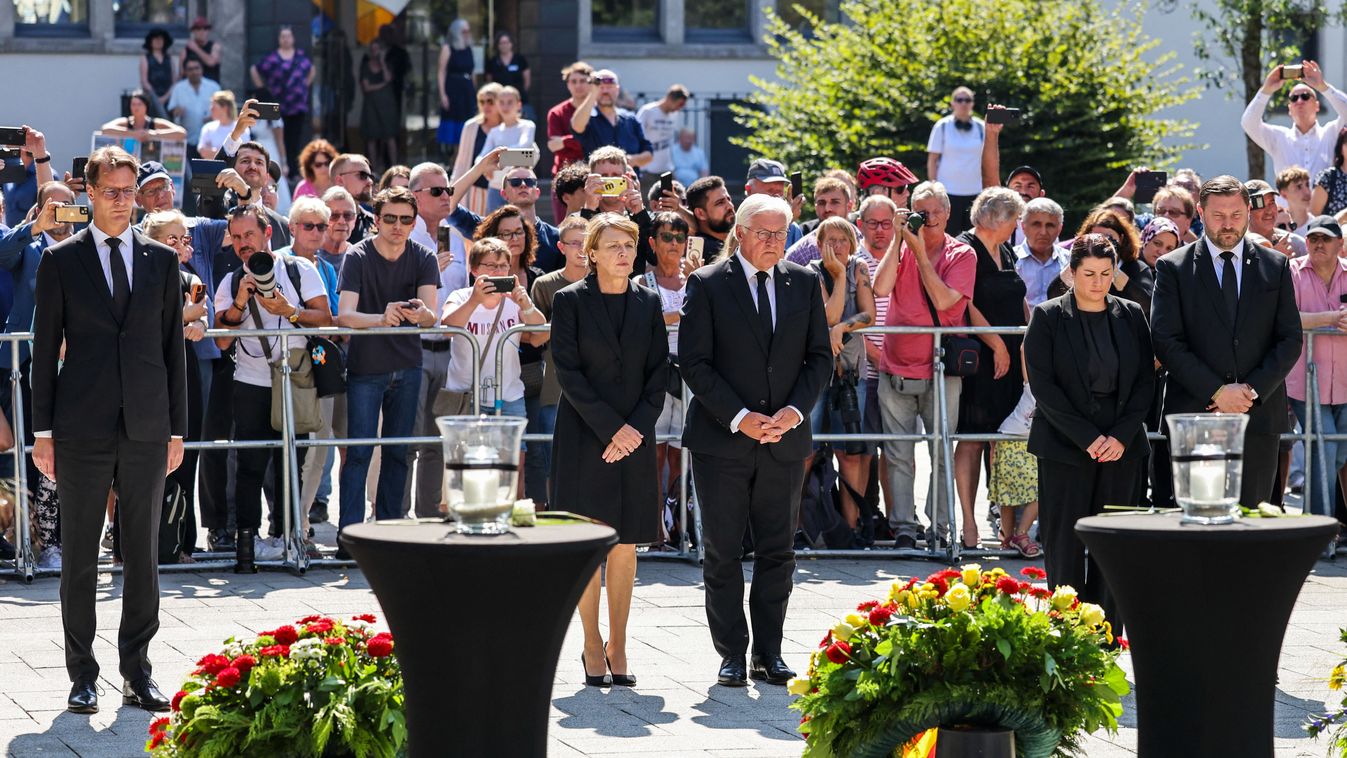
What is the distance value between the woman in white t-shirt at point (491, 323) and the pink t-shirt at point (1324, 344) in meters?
4.39

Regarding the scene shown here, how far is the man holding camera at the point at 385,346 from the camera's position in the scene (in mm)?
11125

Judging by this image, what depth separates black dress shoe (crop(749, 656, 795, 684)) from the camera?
27.8 feet

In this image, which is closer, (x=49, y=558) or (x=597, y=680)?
(x=597, y=680)

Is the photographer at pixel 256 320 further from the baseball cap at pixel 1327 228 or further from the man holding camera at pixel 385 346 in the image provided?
the baseball cap at pixel 1327 228

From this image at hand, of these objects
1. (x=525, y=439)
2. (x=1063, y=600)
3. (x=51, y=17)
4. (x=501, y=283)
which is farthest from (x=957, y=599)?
(x=51, y=17)

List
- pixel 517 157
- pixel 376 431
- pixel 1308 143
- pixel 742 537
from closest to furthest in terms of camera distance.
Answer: pixel 742 537, pixel 376 431, pixel 517 157, pixel 1308 143

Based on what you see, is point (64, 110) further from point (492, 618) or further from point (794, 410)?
point (492, 618)

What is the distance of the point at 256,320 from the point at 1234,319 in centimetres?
500

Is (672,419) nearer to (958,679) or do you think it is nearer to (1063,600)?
(1063,600)

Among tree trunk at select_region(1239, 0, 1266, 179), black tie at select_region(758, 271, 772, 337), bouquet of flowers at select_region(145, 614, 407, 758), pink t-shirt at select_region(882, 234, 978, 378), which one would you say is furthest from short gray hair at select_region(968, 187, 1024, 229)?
tree trunk at select_region(1239, 0, 1266, 179)

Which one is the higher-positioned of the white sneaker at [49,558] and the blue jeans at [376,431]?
the blue jeans at [376,431]

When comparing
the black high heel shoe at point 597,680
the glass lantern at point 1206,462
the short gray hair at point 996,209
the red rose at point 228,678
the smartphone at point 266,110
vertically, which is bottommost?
the black high heel shoe at point 597,680

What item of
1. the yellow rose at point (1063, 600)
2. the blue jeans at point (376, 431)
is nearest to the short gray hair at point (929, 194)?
the blue jeans at point (376, 431)

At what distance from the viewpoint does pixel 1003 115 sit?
14.1 meters
